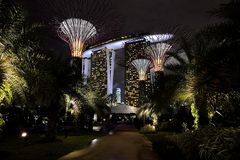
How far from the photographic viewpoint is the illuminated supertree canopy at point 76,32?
29.9 metres

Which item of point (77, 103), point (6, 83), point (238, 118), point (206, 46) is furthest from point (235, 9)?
point (77, 103)

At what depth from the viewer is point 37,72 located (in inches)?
552

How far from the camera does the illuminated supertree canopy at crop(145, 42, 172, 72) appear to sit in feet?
138

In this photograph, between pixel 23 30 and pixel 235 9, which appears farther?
pixel 23 30

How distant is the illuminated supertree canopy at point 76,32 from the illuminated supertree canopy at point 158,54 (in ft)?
44.8

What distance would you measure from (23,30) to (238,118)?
43.6ft

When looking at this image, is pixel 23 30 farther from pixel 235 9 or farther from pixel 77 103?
pixel 77 103

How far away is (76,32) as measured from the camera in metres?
30.1

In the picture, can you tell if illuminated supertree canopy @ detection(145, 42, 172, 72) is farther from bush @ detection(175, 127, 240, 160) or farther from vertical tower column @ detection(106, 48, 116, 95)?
vertical tower column @ detection(106, 48, 116, 95)

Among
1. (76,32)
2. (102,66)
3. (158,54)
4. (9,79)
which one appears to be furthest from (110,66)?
(9,79)

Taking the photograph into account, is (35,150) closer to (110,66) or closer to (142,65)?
(142,65)

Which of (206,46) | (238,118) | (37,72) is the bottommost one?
(238,118)

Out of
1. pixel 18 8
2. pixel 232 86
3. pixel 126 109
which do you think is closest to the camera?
pixel 232 86

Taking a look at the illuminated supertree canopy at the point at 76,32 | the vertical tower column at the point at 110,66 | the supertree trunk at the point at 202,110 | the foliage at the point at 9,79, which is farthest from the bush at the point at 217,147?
the vertical tower column at the point at 110,66
